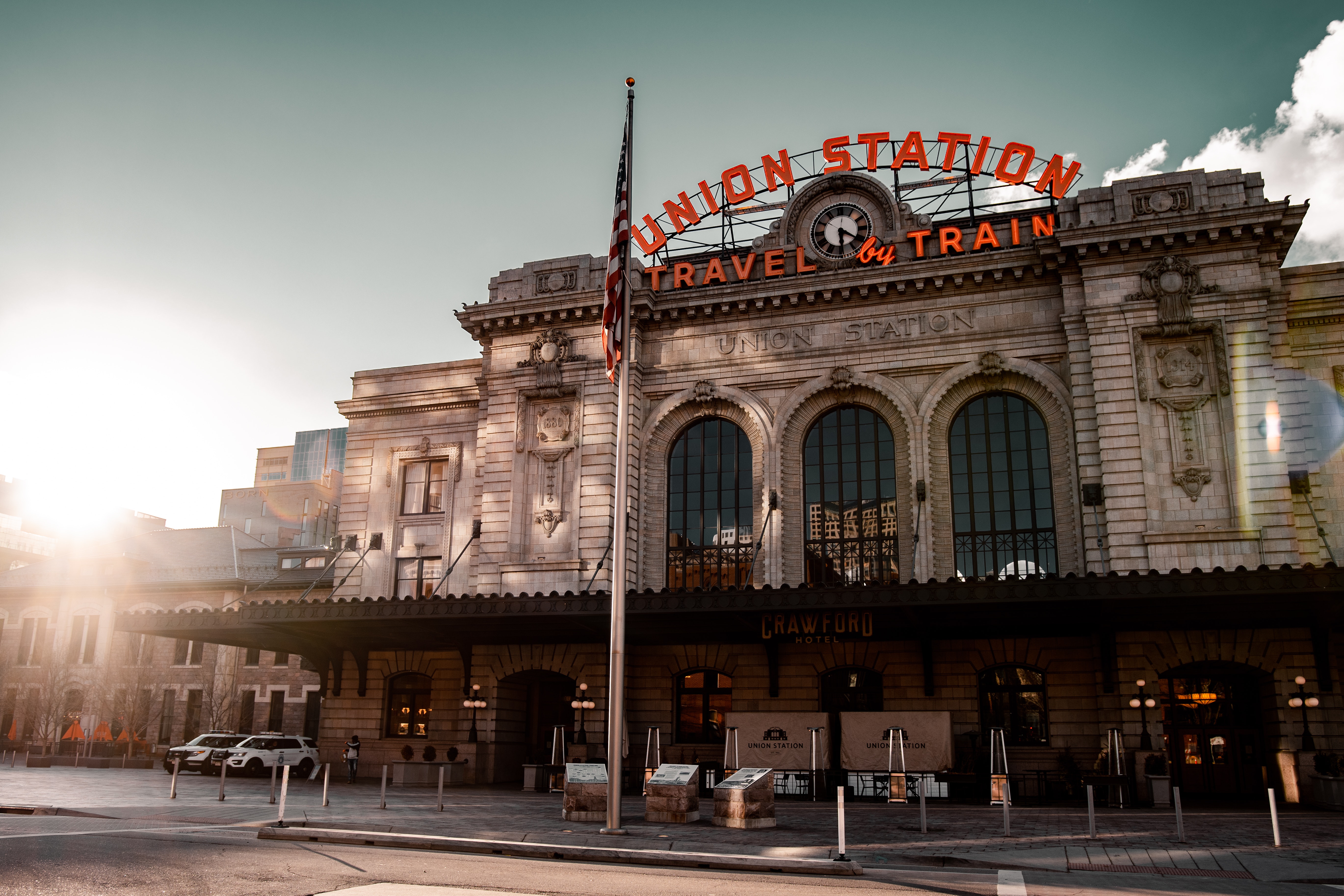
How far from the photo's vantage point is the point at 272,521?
10038 centimetres

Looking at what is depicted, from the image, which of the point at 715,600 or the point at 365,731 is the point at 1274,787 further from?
the point at 365,731

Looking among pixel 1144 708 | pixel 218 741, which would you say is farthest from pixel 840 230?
pixel 218 741

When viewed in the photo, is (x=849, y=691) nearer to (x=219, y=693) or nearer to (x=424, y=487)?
(x=424, y=487)

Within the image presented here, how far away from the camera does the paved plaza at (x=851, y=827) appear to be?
1553cm

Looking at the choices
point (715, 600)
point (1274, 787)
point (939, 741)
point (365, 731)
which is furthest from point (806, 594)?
point (365, 731)

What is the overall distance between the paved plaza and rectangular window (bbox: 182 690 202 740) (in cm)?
3036

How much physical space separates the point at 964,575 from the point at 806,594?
284 inches

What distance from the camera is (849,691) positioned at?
3164 centimetres

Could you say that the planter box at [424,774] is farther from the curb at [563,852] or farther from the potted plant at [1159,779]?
the potted plant at [1159,779]

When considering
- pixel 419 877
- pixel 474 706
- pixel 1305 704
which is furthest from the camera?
pixel 474 706

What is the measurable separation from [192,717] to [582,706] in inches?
1420

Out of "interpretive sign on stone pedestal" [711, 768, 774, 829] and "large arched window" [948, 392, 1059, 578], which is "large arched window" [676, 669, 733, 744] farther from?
"interpretive sign on stone pedestal" [711, 768, 774, 829]

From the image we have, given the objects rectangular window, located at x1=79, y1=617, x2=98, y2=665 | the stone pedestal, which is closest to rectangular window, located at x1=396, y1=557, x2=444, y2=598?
the stone pedestal

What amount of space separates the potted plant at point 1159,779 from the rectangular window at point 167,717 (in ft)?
170
